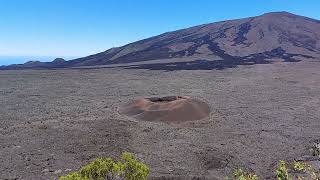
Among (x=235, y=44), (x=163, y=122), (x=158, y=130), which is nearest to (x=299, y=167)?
(x=158, y=130)

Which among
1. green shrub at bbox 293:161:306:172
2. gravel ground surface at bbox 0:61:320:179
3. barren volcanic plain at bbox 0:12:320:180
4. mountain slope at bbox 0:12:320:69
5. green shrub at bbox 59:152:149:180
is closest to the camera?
green shrub at bbox 59:152:149:180

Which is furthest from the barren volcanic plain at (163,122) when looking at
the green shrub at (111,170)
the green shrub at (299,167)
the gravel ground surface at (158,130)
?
the green shrub at (111,170)

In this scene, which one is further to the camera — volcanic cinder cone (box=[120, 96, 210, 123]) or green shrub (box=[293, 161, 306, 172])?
volcanic cinder cone (box=[120, 96, 210, 123])

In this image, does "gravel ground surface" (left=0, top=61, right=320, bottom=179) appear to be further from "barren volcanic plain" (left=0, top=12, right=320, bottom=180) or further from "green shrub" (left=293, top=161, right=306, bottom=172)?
"green shrub" (left=293, top=161, right=306, bottom=172)

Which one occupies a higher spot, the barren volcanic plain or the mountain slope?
the mountain slope

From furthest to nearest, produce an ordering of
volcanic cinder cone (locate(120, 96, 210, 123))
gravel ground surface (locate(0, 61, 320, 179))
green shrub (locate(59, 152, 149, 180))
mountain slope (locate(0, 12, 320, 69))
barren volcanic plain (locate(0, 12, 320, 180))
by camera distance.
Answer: mountain slope (locate(0, 12, 320, 69)) < volcanic cinder cone (locate(120, 96, 210, 123)) < barren volcanic plain (locate(0, 12, 320, 180)) < gravel ground surface (locate(0, 61, 320, 179)) < green shrub (locate(59, 152, 149, 180))

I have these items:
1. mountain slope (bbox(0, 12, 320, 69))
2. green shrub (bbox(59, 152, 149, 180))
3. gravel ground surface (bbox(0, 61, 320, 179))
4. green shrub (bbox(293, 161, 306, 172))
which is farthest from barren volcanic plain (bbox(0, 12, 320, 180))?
mountain slope (bbox(0, 12, 320, 69))
